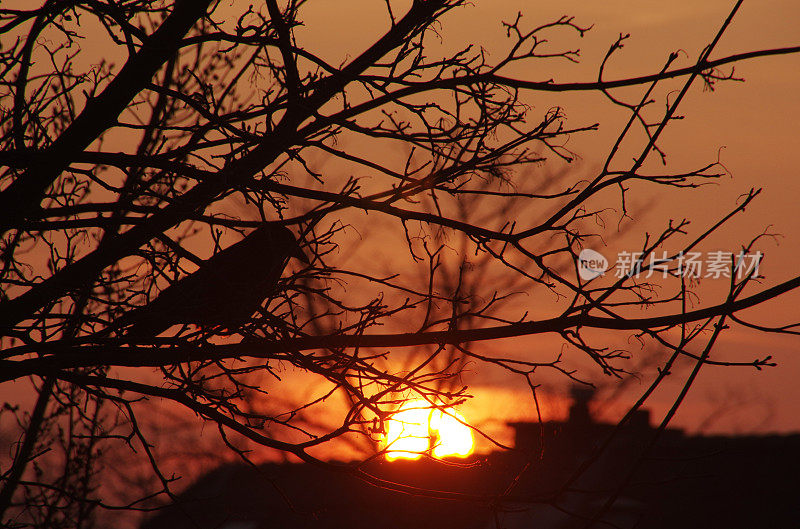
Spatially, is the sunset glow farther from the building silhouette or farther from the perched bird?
the building silhouette

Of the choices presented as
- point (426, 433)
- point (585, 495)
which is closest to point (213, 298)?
point (426, 433)

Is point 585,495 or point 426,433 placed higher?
point 585,495

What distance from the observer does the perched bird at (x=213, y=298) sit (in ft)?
13.9

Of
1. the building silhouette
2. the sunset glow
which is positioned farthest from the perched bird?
the building silhouette

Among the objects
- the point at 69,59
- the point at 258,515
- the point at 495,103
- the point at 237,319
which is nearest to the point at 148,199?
the point at 69,59

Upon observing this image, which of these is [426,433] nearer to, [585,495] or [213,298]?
[213,298]

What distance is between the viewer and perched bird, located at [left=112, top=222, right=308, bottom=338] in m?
4.24

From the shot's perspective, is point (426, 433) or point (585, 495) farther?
point (585, 495)

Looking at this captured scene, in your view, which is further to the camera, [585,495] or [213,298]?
[585,495]

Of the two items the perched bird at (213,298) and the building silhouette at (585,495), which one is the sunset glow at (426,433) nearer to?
the perched bird at (213,298)

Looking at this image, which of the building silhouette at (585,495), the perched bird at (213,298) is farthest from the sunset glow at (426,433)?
the building silhouette at (585,495)

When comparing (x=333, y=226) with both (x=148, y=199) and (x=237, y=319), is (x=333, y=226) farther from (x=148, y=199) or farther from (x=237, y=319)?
(x=148, y=199)

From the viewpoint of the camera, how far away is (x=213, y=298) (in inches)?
176

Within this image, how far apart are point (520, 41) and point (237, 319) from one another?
2.32 m
